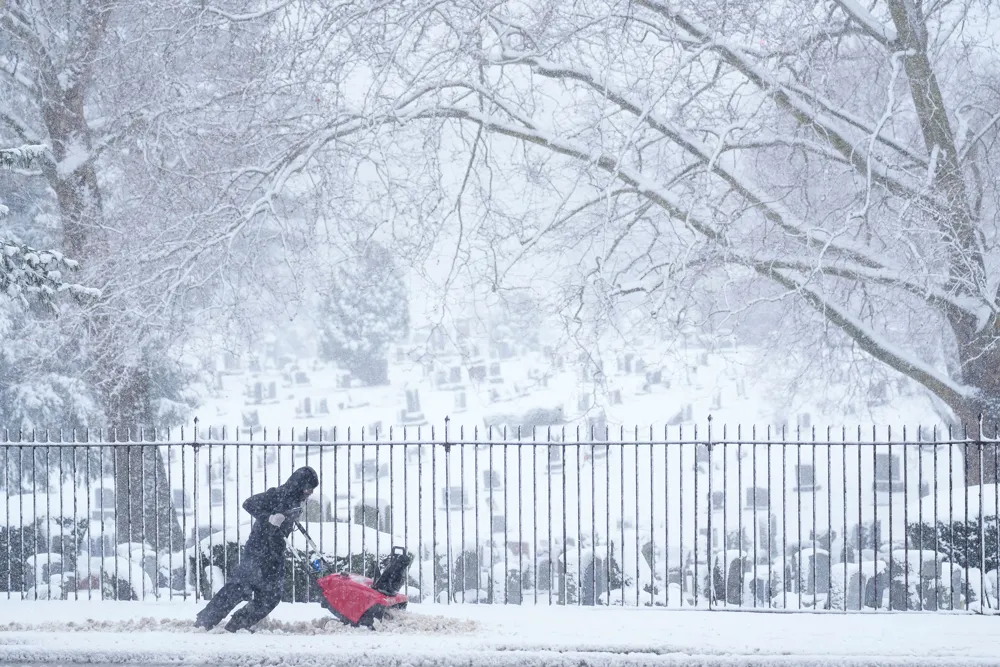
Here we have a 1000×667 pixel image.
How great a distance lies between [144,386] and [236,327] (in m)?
1.83

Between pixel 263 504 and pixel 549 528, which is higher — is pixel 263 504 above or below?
above

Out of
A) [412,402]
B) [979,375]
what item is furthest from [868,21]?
[412,402]

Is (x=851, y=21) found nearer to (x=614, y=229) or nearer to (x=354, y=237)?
(x=614, y=229)

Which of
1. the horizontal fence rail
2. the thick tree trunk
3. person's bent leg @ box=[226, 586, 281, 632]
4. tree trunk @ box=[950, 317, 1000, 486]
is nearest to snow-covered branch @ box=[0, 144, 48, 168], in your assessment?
the horizontal fence rail

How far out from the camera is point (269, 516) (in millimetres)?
7934

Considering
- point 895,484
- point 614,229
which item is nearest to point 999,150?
point 614,229

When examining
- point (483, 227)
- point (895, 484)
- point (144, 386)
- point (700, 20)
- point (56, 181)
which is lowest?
point (895, 484)

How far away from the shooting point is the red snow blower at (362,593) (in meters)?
8.08

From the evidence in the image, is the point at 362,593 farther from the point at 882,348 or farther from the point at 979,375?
the point at 979,375

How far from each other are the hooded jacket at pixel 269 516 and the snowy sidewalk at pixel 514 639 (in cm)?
63

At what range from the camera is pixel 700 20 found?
13.2 meters

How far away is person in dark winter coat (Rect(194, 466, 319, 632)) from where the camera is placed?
7875 millimetres

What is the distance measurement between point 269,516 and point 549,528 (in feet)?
9.41

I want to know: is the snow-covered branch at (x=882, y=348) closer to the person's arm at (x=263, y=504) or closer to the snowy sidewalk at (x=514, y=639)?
the snowy sidewalk at (x=514, y=639)
